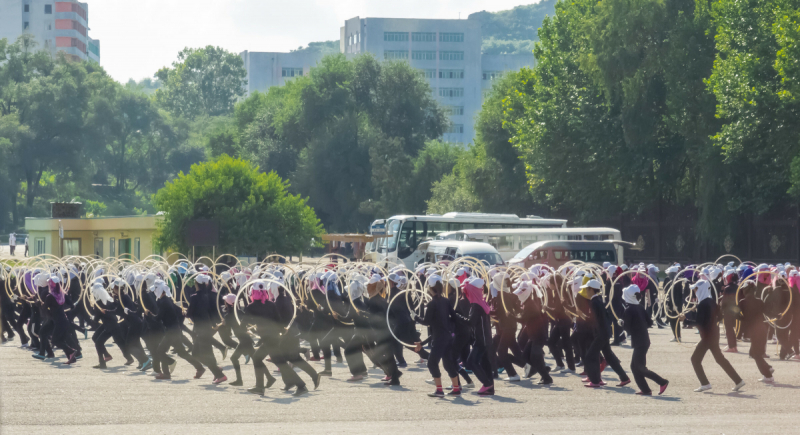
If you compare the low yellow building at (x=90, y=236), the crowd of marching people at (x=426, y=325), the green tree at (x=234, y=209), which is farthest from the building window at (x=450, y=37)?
the crowd of marching people at (x=426, y=325)

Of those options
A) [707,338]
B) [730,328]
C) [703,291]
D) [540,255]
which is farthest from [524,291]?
[540,255]

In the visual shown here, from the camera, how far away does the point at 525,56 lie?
154 metres

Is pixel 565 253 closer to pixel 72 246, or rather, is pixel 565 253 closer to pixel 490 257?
pixel 490 257

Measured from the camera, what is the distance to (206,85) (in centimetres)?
13938

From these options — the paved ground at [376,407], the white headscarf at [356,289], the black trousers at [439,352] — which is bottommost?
the paved ground at [376,407]

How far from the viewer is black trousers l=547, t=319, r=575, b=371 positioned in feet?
54.3

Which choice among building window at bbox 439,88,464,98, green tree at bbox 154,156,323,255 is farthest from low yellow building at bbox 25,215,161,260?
building window at bbox 439,88,464,98

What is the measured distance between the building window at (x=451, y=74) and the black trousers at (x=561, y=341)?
124m

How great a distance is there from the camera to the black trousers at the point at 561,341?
1656 cm

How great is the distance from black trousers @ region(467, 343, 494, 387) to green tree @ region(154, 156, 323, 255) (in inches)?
1110

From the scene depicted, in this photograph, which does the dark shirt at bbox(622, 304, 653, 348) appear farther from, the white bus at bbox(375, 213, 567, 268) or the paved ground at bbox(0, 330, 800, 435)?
the white bus at bbox(375, 213, 567, 268)

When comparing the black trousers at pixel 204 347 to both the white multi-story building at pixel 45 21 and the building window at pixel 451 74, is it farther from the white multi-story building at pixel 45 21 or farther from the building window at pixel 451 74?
the white multi-story building at pixel 45 21

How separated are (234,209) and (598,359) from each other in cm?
2924

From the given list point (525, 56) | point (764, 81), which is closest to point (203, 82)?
point (525, 56)
